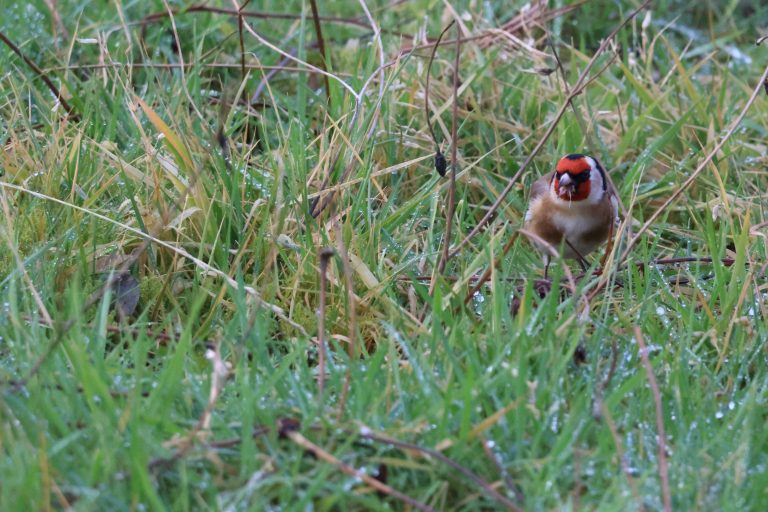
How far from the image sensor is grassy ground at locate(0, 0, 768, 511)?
6.68ft

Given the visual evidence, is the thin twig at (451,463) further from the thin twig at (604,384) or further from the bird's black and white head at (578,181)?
the bird's black and white head at (578,181)

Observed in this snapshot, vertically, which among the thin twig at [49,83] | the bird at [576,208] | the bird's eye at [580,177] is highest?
the thin twig at [49,83]

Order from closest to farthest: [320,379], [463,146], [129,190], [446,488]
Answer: [446,488] < [320,379] < [129,190] < [463,146]

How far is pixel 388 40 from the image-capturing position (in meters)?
4.61

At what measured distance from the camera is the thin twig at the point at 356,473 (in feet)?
6.37

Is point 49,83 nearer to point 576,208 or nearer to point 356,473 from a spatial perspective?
point 576,208

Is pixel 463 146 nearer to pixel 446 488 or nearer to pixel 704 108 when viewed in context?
pixel 704 108

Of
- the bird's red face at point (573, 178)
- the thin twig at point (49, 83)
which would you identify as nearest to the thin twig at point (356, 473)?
the bird's red face at point (573, 178)

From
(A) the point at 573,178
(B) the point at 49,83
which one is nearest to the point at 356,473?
(A) the point at 573,178

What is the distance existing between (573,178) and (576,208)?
0.11 metres

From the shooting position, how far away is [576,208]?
11.6ft

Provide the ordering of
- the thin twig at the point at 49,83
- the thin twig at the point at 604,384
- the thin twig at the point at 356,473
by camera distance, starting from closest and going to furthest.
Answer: the thin twig at the point at 356,473
the thin twig at the point at 604,384
the thin twig at the point at 49,83

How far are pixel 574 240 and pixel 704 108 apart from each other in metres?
0.87

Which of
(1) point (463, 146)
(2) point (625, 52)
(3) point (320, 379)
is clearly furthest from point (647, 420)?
(2) point (625, 52)
